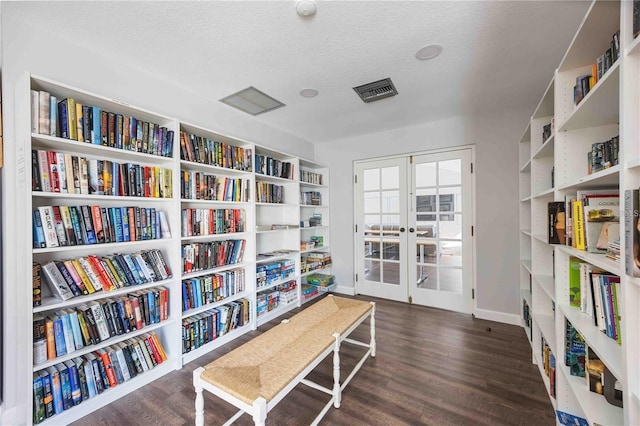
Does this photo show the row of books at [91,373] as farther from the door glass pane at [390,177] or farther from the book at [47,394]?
the door glass pane at [390,177]

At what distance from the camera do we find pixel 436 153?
3.29 m

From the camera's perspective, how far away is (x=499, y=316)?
2.89 m

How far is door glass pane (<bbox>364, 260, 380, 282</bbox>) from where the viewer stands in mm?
3744

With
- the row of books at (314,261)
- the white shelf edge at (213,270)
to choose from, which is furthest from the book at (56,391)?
the row of books at (314,261)

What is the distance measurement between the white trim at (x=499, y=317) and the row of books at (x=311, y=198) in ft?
8.29

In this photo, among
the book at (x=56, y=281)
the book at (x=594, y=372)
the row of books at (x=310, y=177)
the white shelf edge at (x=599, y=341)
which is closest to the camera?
the white shelf edge at (x=599, y=341)

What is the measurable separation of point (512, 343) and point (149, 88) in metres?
4.01

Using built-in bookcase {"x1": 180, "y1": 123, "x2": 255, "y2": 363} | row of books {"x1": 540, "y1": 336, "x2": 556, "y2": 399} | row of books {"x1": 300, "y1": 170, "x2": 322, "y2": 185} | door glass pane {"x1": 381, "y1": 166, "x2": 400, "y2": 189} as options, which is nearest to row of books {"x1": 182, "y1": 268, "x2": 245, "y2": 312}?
built-in bookcase {"x1": 180, "y1": 123, "x2": 255, "y2": 363}

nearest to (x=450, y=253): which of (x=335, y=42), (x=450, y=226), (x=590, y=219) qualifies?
(x=450, y=226)

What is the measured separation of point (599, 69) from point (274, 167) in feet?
8.82

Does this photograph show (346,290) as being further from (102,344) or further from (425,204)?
(102,344)

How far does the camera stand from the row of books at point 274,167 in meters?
2.90

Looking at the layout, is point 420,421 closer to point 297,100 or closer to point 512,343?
point 512,343

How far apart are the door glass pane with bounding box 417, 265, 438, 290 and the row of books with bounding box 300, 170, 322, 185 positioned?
1934mm
